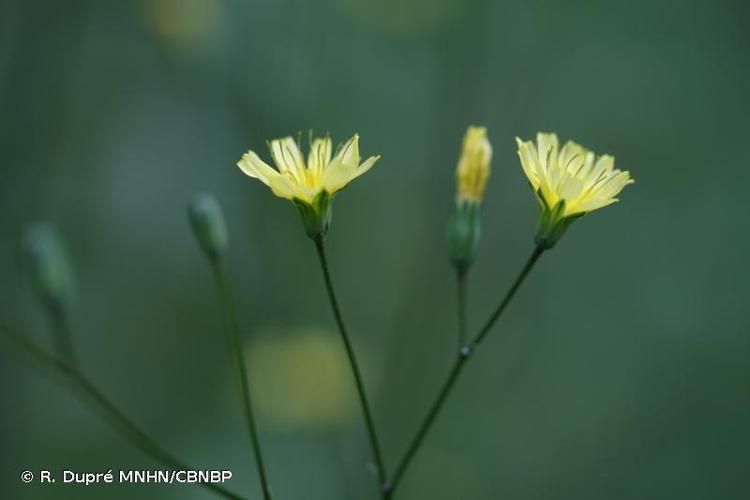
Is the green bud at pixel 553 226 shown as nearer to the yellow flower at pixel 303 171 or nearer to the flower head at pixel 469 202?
the flower head at pixel 469 202

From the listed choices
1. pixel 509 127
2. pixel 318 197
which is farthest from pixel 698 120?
pixel 318 197

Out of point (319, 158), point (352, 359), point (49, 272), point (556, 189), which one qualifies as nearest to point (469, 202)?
point (556, 189)

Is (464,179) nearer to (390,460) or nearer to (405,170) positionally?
(390,460)

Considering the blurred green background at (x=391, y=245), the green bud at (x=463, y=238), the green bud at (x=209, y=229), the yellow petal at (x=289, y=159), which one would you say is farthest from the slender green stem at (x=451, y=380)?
the blurred green background at (x=391, y=245)

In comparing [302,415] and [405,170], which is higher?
[405,170]

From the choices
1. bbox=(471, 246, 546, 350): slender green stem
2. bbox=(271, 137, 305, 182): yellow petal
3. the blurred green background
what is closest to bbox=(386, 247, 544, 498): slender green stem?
bbox=(471, 246, 546, 350): slender green stem

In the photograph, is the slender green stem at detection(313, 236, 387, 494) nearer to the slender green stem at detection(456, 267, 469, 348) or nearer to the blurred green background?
the slender green stem at detection(456, 267, 469, 348)
